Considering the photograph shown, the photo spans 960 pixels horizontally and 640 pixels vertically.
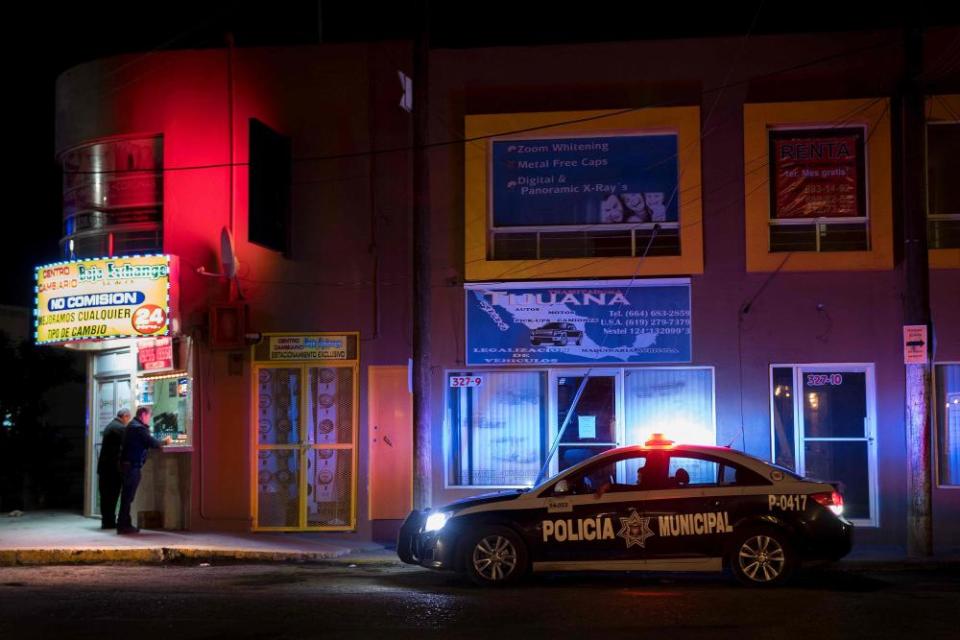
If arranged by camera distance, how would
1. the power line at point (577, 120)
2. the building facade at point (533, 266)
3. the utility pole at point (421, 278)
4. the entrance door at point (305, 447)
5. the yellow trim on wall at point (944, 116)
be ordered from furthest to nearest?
the entrance door at point (305, 447) < the power line at point (577, 120) < the building facade at point (533, 266) < the yellow trim on wall at point (944, 116) < the utility pole at point (421, 278)

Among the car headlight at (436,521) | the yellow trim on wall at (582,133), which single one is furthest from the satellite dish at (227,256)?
the car headlight at (436,521)

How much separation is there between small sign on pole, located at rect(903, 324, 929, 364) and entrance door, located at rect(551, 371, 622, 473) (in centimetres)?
398

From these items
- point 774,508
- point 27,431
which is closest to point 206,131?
point 27,431

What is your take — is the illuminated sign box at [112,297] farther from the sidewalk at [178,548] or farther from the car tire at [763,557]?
the car tire at [763,557]

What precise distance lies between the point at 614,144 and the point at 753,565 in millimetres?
6996

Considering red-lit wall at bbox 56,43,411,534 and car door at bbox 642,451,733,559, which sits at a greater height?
red-lit wall at bbox 56,43,411,534

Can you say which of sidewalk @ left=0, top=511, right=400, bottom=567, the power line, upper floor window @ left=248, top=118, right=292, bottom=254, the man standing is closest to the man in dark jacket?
sidewalk @ left=0, top=511, right=400, bottom=567

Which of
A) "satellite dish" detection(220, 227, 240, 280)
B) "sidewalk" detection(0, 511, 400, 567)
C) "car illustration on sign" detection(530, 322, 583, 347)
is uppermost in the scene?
"satellite dish" detection(220, 227, 240, 280)

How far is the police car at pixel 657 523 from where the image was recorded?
1063 centimetres

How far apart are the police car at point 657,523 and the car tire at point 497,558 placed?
0.01 meters

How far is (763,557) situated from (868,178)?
665 cm

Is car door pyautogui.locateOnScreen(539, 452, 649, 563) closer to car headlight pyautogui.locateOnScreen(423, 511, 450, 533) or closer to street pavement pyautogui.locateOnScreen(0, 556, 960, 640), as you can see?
street pavement pyautogui.locateOnScreen(0, 556, 960, 640)

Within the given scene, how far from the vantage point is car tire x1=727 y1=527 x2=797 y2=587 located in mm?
10602

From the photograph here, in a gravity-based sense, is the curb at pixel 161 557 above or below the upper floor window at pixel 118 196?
below
